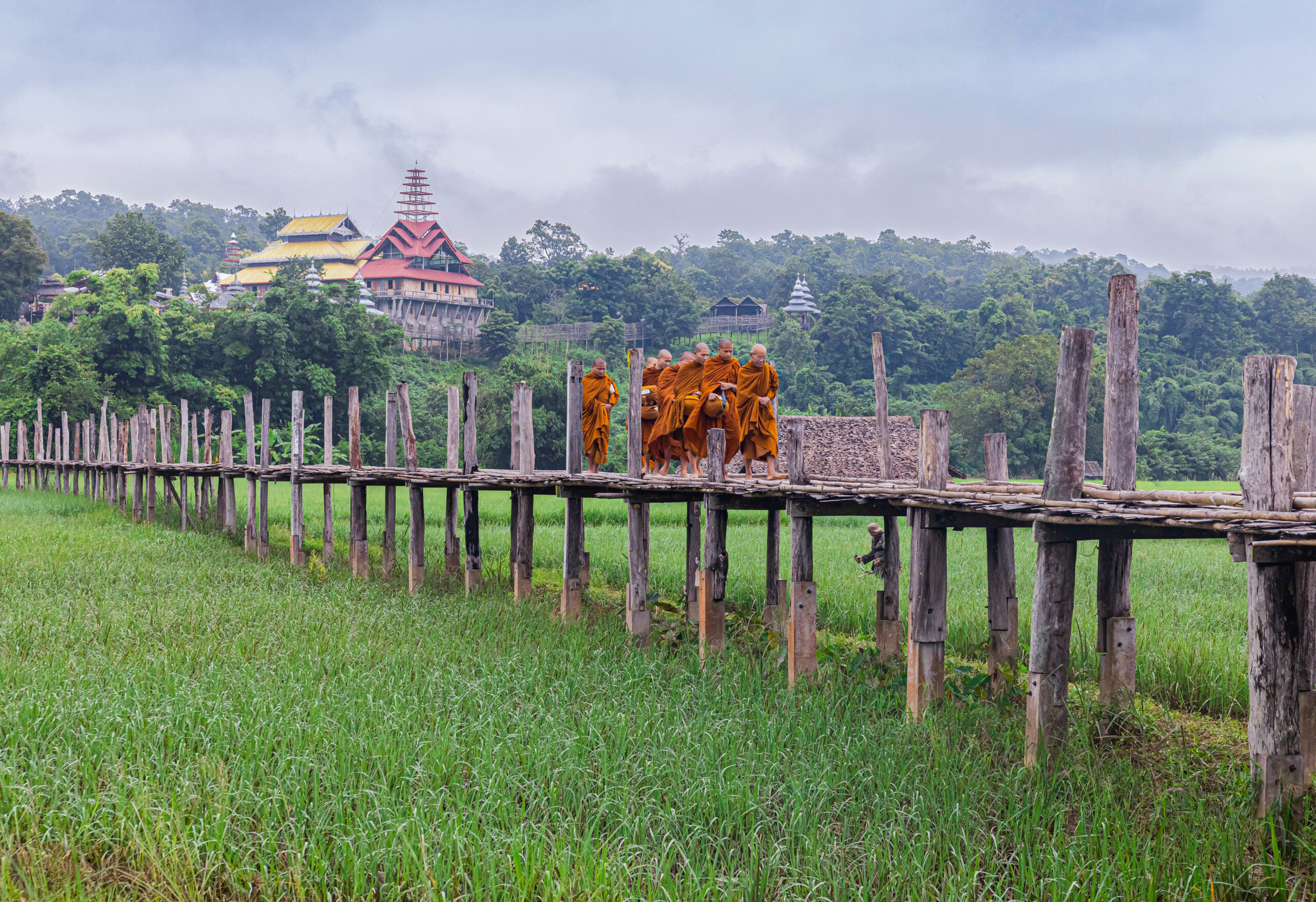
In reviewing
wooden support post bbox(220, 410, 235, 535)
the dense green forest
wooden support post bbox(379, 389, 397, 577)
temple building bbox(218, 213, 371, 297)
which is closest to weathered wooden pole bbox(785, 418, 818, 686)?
wooden support post bbox(379, 389, 397, 577)

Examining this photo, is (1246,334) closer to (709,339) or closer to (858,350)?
(858,350)

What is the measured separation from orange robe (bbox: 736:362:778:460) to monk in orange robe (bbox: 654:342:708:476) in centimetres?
44

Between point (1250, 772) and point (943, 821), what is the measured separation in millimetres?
1273

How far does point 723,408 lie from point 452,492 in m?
4.38

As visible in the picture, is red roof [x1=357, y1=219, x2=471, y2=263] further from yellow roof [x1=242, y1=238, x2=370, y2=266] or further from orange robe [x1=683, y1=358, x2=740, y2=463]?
orange robe [x1=683, y1=358, x2=740, y2=463]

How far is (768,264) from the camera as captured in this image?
89000mm

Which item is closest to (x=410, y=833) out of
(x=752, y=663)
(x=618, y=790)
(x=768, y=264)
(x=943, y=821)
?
(x=618, y=790)

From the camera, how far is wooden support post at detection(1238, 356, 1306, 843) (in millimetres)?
4430

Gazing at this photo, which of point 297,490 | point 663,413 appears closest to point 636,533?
point 663,413

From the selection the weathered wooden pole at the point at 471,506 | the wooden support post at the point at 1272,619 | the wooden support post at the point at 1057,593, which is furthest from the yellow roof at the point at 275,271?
the wooden support post at the point at 1272,619

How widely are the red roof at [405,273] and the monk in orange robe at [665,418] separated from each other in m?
45.8

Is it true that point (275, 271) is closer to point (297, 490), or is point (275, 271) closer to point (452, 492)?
point (297, 490)

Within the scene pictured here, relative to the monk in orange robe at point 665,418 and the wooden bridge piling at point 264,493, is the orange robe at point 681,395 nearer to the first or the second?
the monk in orange robe at point 665,418

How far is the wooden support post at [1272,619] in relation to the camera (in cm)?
443
